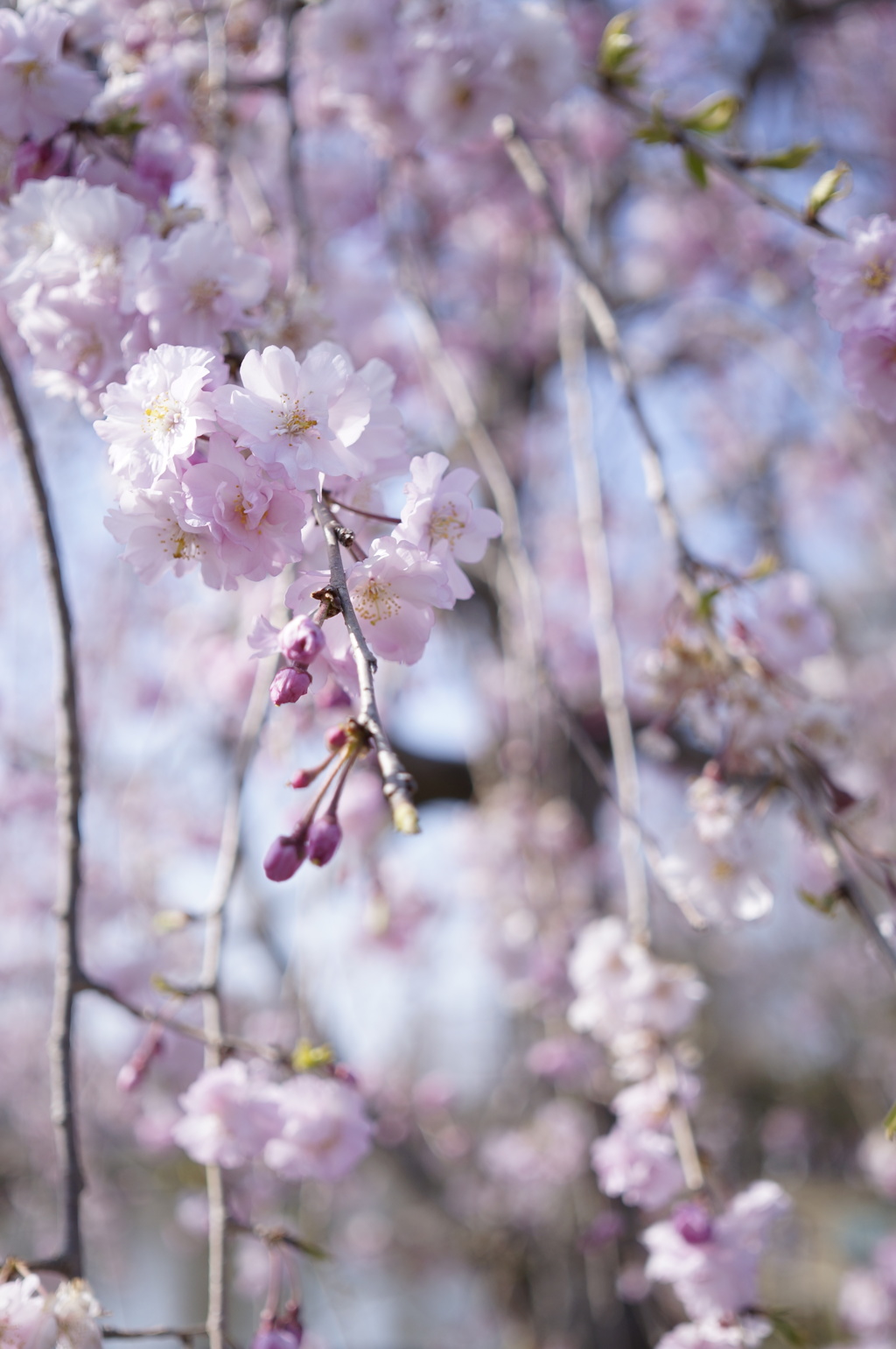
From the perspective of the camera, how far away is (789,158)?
1225mm

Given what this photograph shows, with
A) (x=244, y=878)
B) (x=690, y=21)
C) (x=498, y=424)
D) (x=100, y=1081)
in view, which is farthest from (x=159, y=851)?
(x=690, y=21)

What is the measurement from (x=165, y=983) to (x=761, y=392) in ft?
14.8

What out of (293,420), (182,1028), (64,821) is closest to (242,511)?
(293,420)

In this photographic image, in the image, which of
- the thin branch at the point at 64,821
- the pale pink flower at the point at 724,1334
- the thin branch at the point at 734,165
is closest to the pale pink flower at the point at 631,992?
the pale pink flower at the point at 724,1334

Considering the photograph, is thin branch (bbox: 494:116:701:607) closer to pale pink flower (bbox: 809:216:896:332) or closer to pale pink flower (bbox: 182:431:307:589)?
pale pink flower (bbox: 809:216:896:332)

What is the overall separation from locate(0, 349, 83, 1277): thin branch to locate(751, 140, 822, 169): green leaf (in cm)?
103

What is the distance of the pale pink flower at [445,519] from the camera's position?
2.37 feet

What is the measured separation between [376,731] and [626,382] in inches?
36.9

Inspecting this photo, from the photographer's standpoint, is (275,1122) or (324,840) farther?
(275,1122)

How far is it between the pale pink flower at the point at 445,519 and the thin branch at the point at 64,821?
0.57 m

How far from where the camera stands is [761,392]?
475 cm

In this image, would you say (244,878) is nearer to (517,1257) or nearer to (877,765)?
(517,1257)

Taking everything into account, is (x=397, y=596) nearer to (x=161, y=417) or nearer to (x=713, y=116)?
(x=161, y=417)

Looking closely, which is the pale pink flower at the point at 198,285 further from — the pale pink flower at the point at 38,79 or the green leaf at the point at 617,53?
the green leaf at the point at 617,53
